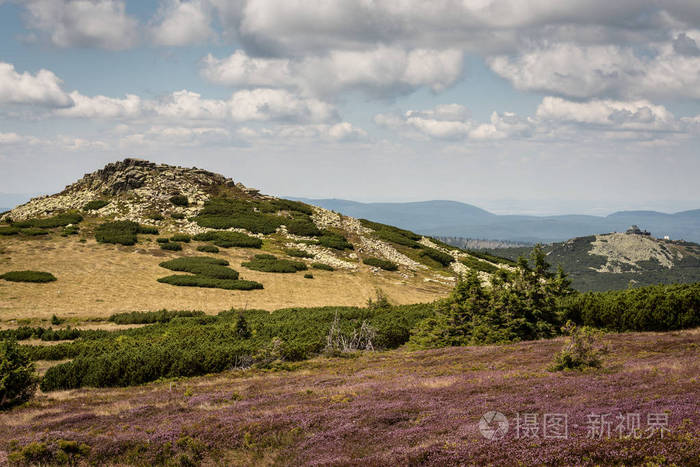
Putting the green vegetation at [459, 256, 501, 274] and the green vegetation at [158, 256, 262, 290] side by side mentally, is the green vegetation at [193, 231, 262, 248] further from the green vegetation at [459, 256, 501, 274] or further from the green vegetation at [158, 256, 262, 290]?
the green vegetation at [459, 256, 501, 274]

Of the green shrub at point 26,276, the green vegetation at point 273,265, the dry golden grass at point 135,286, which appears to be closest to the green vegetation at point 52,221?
the dry golden grass at point 135,286

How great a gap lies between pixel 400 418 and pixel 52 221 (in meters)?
61.7

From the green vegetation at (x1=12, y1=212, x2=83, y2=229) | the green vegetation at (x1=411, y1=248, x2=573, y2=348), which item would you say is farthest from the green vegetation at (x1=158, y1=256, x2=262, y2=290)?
the green vegetation at (x1=411, y1=248, x2=573, y2=348)

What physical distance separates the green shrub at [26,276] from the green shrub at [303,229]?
33463 mm

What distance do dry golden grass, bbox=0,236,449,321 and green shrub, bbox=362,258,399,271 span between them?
1801mm

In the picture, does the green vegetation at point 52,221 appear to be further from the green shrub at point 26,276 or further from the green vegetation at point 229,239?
the green shrub at point 26,276

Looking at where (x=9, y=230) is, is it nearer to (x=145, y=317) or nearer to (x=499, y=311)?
(x=145, y=317)

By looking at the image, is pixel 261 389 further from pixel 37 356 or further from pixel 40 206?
pixel 40 206

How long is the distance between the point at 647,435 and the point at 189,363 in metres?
20.1

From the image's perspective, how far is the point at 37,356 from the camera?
25.3 m

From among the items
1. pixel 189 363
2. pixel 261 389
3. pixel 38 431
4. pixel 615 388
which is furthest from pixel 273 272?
pixel 615 388

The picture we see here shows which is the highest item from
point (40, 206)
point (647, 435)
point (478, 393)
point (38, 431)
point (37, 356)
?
point (40, 206)

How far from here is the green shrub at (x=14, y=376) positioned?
17219mm

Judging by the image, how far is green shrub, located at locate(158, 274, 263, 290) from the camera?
145 ft
